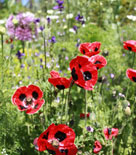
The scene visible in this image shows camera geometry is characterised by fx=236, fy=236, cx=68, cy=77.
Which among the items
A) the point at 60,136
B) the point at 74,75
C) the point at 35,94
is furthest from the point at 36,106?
the point at 74,75

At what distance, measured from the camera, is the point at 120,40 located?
3428 millimetres

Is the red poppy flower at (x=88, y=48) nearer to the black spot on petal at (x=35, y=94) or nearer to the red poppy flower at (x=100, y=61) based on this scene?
the red poppy flower at (x=100, y=61)

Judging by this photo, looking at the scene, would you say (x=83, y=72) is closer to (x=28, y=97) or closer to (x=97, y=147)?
(x=28, y=97)

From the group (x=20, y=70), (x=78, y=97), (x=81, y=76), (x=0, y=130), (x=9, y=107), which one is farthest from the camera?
(x=20, y=70)

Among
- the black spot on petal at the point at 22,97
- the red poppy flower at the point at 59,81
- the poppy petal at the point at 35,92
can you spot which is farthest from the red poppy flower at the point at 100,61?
the black spot on petal at the point at 22,97

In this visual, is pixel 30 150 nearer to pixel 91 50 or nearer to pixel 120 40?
pixel 91 50

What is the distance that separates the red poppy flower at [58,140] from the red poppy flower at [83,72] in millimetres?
222

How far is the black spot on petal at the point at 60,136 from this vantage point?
1113 millimetres

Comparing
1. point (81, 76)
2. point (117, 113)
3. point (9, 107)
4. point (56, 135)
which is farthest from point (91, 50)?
point (117, 113)

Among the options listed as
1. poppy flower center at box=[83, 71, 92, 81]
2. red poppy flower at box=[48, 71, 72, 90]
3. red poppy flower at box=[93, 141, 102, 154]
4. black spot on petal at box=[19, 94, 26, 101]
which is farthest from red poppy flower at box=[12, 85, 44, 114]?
red poppy flower at box=[93, 141, 102, 154]

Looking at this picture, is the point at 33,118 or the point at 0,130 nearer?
the point at 0,130

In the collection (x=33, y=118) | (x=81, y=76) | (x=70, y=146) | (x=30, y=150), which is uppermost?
(x=81, y=76)

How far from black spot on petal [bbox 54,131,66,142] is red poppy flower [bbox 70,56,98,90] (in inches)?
9.9

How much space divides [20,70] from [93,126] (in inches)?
59.4
